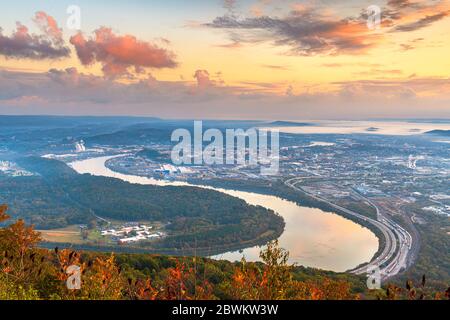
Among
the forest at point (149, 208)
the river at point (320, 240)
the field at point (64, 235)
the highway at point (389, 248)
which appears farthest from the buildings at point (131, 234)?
the highway at point (389, 248)

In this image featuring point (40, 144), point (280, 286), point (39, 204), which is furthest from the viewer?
point (40, 144)

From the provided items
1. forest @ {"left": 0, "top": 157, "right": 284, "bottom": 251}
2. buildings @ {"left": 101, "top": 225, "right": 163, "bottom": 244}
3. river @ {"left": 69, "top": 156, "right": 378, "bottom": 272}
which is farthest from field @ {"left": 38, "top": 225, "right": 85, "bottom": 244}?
river @ {"left": 69, "top": 156, "right": 378, "bottom": 272}

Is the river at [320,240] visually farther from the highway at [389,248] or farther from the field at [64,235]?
the field at [64,235]

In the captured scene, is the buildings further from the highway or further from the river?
the highway

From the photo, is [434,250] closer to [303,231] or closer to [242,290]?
[303,231]

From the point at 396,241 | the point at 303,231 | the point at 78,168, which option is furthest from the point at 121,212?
the point at 78,168

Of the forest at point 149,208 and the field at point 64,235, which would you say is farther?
the forest at point 149,208
